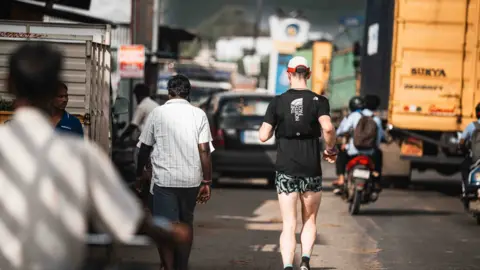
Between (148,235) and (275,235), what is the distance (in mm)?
8589

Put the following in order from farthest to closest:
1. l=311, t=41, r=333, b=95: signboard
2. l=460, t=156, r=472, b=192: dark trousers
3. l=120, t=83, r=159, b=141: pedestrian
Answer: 1. l=311, t=41, r=333, b=95: signboard
2. l=120, t=83, r=159, b=141: pedestrian
3. l=460, t=156, r=472, b=192: dark trousers

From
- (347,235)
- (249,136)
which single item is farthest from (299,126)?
(249,136)

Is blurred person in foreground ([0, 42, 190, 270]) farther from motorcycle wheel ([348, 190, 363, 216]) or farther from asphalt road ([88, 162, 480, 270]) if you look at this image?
motorcycle wheel ([348, 190, 363, 216])

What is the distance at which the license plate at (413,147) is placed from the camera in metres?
18.2

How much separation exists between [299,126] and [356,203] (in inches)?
243

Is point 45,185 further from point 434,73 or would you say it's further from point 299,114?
point 434,73

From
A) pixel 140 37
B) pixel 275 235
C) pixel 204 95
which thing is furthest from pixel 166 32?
pixel 275 235

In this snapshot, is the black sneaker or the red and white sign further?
the red and white sign

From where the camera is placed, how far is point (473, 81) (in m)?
17.7

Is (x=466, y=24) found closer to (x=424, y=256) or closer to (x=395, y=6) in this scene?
(x=395, y=6)

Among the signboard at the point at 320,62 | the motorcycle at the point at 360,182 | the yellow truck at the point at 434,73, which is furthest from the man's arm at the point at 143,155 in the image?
the signboard at the point at 320,62

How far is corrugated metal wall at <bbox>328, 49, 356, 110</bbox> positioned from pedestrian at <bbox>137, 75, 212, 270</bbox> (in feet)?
81.8

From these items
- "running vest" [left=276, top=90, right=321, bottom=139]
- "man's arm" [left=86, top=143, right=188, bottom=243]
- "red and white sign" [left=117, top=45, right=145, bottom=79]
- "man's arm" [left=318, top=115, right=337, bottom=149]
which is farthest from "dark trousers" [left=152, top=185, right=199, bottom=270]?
"red and white sign" [left=117, top=45, right=145, bottom=79]

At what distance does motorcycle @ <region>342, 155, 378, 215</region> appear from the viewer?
1462cm
